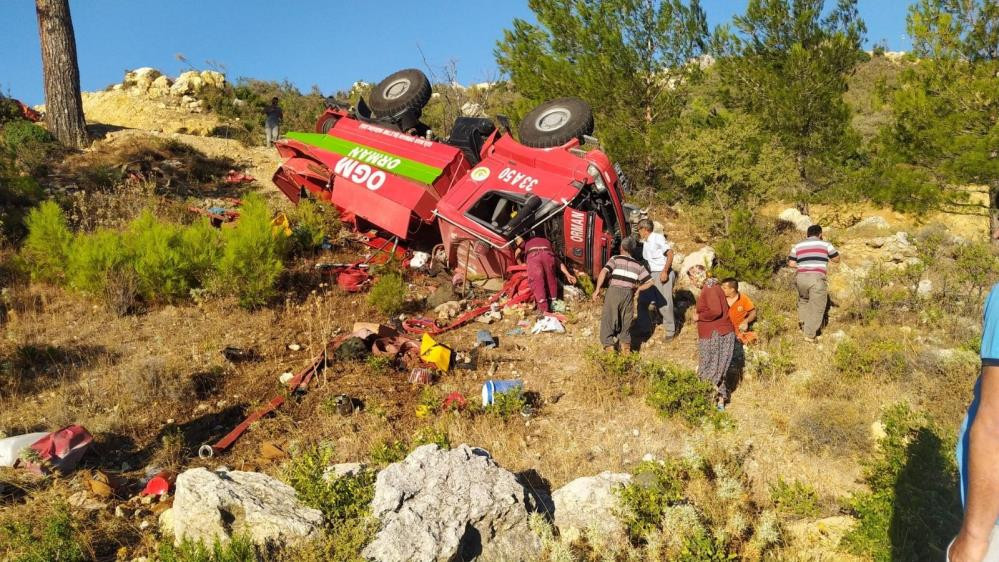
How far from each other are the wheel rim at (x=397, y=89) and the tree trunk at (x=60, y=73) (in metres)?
7.32

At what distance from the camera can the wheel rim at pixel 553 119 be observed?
9156 millimetres

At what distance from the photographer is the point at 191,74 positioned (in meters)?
21.4

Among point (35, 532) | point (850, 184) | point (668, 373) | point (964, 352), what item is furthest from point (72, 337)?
point (850, 184)

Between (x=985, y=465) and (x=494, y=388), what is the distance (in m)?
4.29

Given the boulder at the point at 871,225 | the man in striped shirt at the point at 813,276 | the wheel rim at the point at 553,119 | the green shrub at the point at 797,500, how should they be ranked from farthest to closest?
the boulder at the point at 871,225, the wheel rim at the point at 553,119, the man in striped shirt at the point at 813,276, the green shrub at the point at 797,500

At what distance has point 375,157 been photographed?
9.65m

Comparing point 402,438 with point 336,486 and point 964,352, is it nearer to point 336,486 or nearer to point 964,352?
point 336,486

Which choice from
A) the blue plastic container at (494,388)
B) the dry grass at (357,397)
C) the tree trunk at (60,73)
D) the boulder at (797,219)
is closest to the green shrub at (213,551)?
the dry grass at (357,397)

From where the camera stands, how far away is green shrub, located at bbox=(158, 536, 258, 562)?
3.08 meters

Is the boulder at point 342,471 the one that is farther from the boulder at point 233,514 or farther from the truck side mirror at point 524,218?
the truck side mirror at point 524,218

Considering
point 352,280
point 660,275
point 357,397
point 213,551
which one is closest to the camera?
point 213,551

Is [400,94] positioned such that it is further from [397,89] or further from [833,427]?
[833,427]

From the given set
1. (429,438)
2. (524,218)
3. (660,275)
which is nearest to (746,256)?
(660,275)

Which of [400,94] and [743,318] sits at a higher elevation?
[400,94]
